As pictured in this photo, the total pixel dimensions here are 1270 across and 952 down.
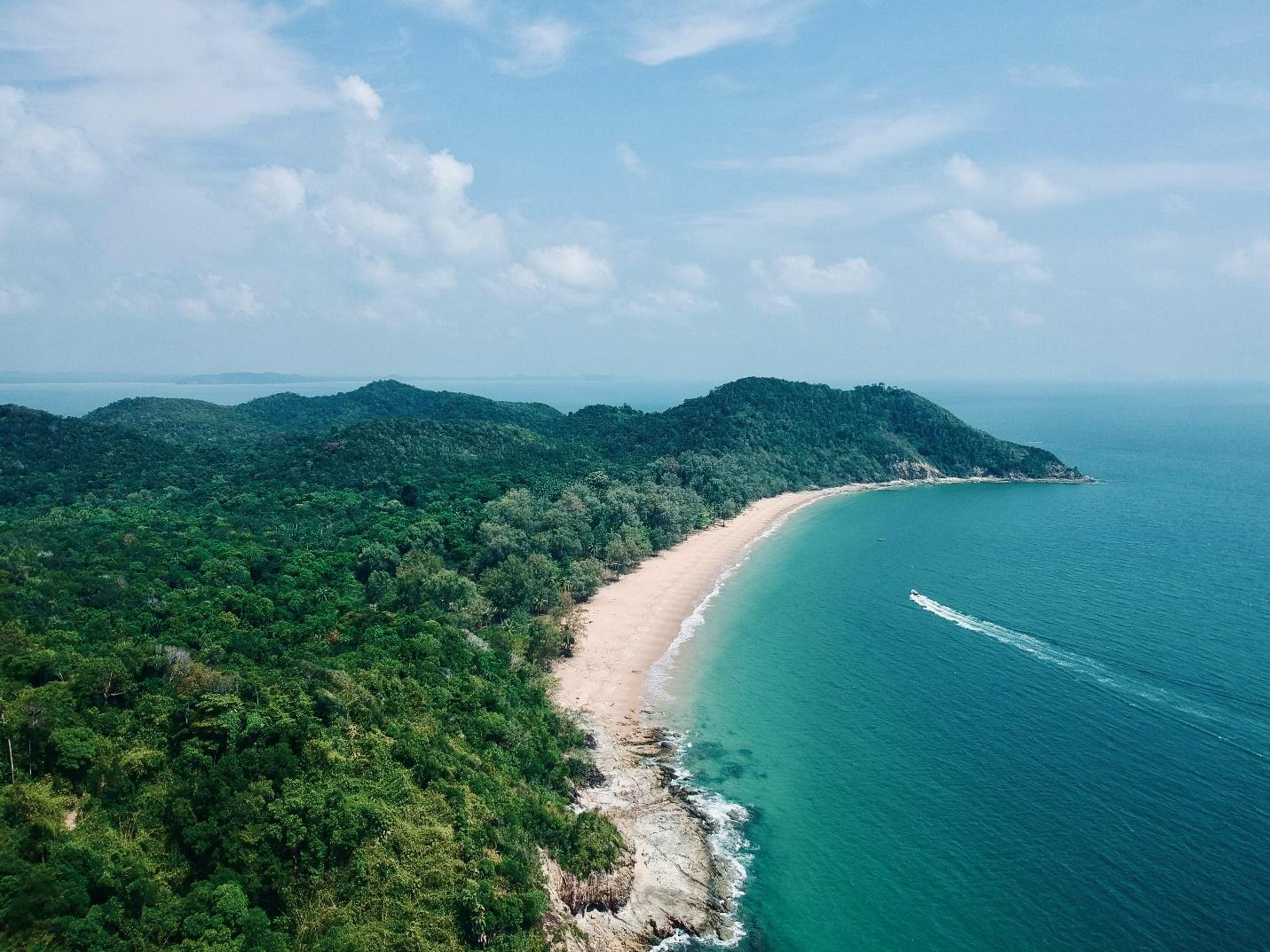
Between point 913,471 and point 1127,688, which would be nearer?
point 1127,688

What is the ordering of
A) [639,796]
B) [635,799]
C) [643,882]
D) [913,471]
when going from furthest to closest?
[913,471]
[639,796]
[635,799]
[643,882]

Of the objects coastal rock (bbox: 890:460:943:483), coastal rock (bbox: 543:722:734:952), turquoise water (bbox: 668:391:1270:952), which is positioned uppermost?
coastal rock (bbox: 890:460:943:483)

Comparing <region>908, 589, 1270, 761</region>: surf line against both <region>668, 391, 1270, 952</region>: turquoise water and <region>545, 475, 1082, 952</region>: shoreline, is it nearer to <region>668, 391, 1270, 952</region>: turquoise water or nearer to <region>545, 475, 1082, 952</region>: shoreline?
<region>668, 391, 1270, 952</region>: turquoise water

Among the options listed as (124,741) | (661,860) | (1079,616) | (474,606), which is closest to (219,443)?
(474,606)

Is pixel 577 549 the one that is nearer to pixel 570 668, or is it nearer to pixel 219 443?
pixel 570 668

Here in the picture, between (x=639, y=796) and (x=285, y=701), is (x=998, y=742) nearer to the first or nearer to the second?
(x=639, y=796)

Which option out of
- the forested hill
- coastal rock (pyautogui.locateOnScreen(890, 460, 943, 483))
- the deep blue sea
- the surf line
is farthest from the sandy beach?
coastal rock (pyautogui.locateOnScreen(890, 460, 943, 483))

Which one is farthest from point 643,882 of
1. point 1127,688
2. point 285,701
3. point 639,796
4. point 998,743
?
point 1127,688
